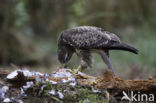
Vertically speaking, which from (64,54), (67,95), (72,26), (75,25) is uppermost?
(75,25)

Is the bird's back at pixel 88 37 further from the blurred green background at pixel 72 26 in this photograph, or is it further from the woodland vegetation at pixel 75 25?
the blurred green background at pixel 72 26

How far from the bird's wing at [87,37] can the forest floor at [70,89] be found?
4.32 ft

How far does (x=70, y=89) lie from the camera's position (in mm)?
3730

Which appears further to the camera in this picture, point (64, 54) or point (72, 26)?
point (72, 26)

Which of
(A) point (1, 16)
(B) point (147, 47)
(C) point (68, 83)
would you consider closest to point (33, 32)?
(A) point (1, 16)

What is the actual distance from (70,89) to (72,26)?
21.1 feet

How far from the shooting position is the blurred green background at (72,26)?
941 centimetres

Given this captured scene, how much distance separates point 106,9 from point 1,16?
231 inches

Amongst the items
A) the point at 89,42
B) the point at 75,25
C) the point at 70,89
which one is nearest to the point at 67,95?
the point at 70,89

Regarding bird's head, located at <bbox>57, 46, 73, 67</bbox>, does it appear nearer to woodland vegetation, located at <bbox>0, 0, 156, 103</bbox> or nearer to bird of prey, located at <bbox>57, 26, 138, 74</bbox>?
bird of prey, located at <bbox>57, 26, 138, 74</bbox>

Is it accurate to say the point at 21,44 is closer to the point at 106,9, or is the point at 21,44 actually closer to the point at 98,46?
the point at 106,9

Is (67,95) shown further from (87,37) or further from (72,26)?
(72,26)

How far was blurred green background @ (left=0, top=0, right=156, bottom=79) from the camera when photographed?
9414mm

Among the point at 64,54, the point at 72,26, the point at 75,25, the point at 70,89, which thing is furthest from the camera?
the point at 75,25
